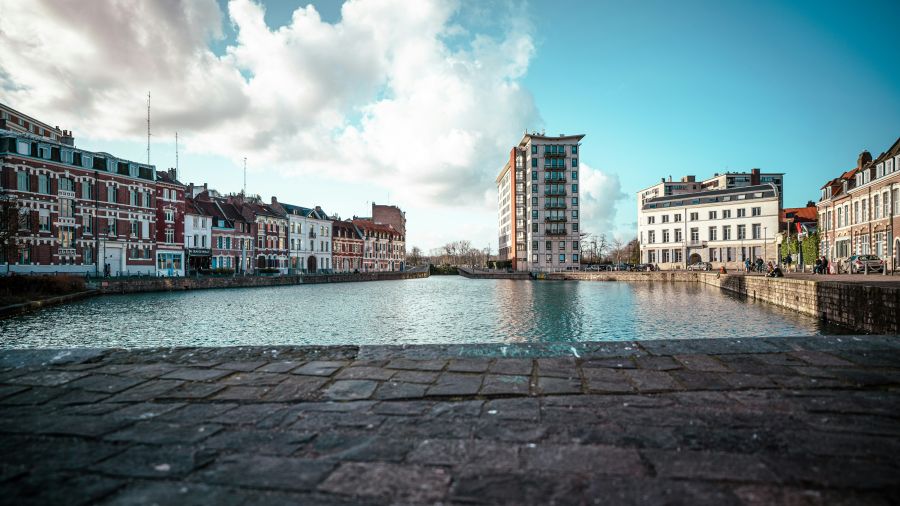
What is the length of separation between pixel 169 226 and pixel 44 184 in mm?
12692

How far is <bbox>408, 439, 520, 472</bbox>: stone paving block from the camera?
2.33 meters

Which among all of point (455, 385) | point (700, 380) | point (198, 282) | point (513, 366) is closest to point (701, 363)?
point (700, 380)

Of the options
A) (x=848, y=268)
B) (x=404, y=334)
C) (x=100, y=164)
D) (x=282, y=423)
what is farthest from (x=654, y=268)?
(x=282, y=423)

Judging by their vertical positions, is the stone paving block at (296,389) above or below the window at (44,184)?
below

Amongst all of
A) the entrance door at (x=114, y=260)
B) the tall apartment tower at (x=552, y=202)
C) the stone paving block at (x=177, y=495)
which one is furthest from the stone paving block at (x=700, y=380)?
the tall apartment tower at (x=552, y=202)

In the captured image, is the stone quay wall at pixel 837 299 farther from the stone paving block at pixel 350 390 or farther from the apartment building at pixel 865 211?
the stone paving block at pixel 350 390

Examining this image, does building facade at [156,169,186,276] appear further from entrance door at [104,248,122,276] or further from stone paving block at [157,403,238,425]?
stone paving block at [157,403,238,425]

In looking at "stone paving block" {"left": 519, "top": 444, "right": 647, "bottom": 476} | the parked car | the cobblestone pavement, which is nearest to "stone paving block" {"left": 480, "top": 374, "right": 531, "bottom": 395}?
the cobblestone pavement

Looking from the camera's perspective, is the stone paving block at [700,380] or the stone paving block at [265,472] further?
the stone paving block at [700,380]

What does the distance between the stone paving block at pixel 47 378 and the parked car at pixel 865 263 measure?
1710 inches

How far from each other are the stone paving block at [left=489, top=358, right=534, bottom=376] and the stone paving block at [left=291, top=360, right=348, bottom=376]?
153 centimetres

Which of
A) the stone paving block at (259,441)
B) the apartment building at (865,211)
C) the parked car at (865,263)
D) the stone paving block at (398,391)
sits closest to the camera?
the stone paving block at (259,441)

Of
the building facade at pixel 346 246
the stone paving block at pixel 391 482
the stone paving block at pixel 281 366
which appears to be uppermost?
the building facade at pixel 346 246

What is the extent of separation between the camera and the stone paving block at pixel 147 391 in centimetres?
356
